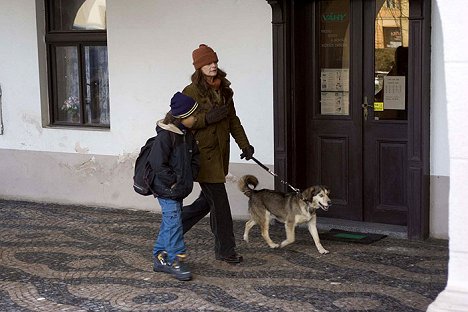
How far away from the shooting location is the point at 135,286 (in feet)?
24.1

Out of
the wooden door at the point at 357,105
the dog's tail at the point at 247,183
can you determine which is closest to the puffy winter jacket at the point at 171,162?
the dog's tail at the point at 247,183

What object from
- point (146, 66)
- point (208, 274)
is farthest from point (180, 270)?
point (146, 66)

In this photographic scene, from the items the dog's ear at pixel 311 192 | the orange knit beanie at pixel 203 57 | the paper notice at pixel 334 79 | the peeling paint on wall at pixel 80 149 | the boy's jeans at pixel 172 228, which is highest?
the orange knit beanie at pixel 203 57

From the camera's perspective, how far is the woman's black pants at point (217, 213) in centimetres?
773

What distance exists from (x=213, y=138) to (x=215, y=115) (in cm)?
23

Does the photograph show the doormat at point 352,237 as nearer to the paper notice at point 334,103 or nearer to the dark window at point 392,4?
the paper notice at point 334,103

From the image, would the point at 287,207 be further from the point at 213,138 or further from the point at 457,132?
the point at 457,132

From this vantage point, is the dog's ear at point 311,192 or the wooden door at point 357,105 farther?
the wooden door at point 357,105

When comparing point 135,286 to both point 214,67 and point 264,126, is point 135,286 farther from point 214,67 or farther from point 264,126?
point 264,126

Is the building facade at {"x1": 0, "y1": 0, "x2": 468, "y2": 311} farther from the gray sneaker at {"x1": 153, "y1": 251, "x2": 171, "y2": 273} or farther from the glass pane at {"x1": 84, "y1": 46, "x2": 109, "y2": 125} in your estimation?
the gray sneaker at {"x1": 153, "y1": 251, "x2": 171, "y2": 273}

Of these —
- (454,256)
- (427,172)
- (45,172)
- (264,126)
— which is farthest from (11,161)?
(454,256)

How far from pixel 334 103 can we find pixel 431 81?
1.20m

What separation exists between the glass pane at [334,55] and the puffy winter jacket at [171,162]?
7.99ft

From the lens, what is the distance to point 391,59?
891 cm
